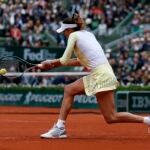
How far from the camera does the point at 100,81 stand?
39.4ft

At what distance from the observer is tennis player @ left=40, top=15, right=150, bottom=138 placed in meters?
12.0

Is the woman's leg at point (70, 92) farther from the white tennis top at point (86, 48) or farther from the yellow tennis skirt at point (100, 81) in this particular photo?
the white tennis top at point (86, 48)

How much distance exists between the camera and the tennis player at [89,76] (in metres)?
12.0

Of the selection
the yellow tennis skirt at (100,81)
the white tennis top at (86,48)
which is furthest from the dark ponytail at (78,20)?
the yellow tennis skirt at (100,81)

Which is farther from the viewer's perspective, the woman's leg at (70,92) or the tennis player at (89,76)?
the woman's leg at (70,92)

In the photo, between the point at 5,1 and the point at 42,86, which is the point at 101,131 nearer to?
the point at 42,86

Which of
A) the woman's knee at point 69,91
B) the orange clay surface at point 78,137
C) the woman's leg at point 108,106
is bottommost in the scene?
the orange clay surface at point 78,137

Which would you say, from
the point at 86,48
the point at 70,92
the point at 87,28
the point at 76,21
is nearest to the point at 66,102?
the point at 70,92

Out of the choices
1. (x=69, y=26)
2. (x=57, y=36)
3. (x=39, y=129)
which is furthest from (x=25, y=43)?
(x=69, y=26)

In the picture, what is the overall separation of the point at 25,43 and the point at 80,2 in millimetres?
4985

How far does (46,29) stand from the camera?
29578 mm

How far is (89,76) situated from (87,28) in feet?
57.4

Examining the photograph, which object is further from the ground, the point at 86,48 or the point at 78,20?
the point at 78,20

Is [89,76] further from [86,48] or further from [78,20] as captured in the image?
[78,20]
